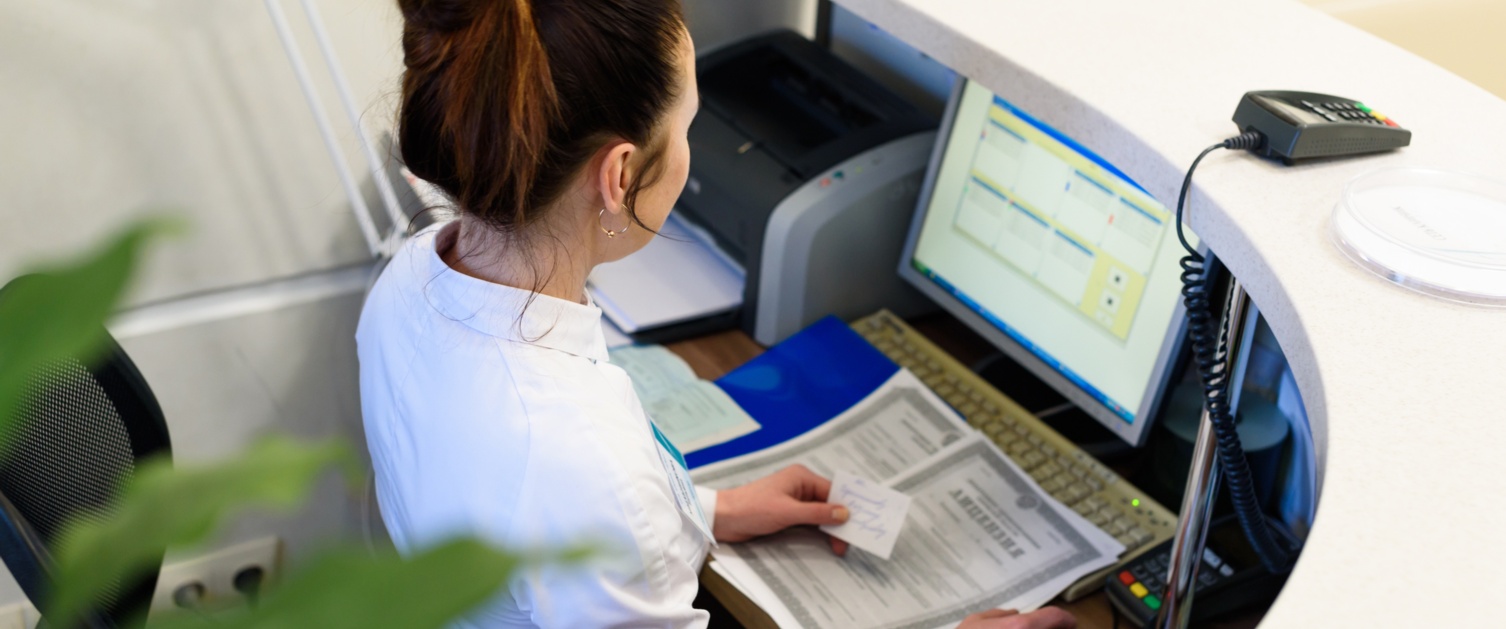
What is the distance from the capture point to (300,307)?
5.31 ft

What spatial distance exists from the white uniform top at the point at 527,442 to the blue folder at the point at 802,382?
0.36 metres

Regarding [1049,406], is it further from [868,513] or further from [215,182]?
[215,182]

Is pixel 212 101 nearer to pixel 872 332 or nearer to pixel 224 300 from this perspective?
pixel 224 300

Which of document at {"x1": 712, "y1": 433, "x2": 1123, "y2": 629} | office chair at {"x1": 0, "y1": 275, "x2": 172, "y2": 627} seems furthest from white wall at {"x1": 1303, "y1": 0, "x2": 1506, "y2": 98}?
office chair at {"x1": 0, "y1": 275, "x2": 172, "y2": 627}

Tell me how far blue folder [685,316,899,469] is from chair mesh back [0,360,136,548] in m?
0.57

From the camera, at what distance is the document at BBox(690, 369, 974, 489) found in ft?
4.12

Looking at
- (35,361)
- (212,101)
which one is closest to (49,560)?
(35,361)

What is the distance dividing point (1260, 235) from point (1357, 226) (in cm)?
7

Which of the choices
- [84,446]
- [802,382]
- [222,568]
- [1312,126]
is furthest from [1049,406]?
[222,568]

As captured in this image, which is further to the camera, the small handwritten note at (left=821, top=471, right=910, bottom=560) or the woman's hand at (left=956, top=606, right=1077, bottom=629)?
the small handwritten note at (left=821, top=471, right=910, bottom=560)

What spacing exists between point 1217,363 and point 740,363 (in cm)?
66

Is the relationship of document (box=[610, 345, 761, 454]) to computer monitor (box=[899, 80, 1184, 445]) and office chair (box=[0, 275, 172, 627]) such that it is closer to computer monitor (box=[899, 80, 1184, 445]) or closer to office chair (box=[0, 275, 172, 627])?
computer monitor (box=[899, 80, 1184, 445])

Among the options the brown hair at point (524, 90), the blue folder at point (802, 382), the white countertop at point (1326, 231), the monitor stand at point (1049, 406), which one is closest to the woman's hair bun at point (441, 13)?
the brown hair at point (524, 90)

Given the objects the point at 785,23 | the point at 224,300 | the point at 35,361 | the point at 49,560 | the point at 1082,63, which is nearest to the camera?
the point at 35,361
